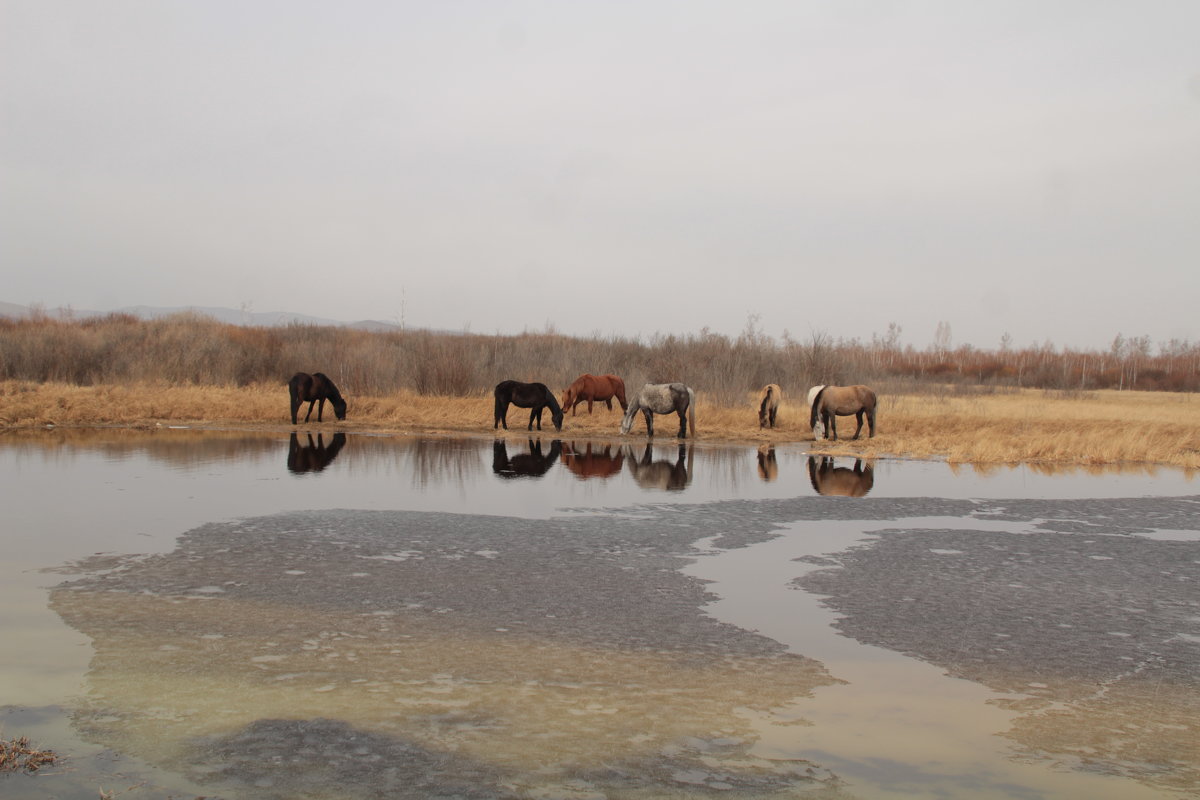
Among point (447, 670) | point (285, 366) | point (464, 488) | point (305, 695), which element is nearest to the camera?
point (305, 695)

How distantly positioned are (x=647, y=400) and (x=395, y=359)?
494 inches

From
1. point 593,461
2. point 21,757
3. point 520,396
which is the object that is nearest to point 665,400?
point 520,396

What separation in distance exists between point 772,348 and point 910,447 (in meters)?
16.5

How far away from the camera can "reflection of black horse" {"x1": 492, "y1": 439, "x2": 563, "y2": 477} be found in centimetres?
1588

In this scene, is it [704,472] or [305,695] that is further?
[704,472]

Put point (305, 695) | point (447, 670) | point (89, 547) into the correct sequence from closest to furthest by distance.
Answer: point (305, 695) → point (447, 670) → point (89, 547)

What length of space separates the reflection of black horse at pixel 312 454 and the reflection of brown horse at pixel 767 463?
24.2 feet

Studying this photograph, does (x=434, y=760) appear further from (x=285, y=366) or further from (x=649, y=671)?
(x=285, y=366)

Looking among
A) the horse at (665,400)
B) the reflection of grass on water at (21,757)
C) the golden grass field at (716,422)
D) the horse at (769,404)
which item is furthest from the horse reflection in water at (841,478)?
the reflection of grass on water at (21,757)

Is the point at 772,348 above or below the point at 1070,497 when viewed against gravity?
above

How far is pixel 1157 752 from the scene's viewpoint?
480 cm

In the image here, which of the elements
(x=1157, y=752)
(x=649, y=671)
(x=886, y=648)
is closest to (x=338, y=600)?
(x=649, y=671)

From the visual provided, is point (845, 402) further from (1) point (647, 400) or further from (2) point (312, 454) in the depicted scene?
(2) point (312, 454)

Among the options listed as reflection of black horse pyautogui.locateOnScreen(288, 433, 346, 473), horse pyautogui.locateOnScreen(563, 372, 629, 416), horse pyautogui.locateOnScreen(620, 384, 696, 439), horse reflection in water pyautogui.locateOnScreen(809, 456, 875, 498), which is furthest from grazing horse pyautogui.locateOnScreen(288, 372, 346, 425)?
horse reflection in water pyautogui.locateOnScreen(809, 456, 875, 498)
